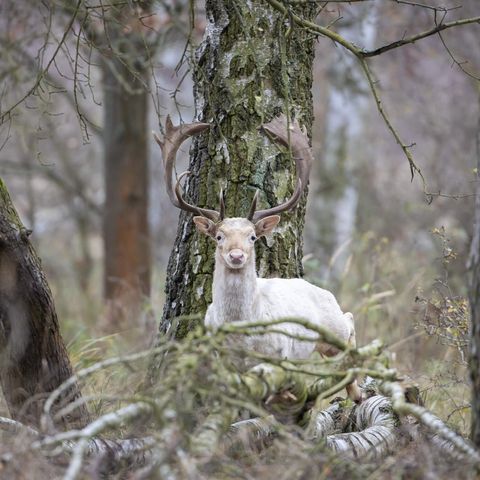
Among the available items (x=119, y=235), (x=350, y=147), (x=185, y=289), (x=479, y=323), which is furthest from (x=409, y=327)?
(x=350, y=147)

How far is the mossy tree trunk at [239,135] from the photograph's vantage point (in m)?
5.86

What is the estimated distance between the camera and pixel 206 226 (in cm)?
545

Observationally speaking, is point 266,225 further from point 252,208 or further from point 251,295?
point 251,295

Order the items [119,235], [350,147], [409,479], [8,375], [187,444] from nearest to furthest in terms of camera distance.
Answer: [187,444]
[409,479]
[8,375]
[119,235]
[350,147]

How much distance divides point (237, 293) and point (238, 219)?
0.44 metres

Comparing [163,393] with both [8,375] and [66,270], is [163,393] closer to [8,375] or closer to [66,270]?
[8,375]

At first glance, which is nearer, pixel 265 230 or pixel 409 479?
pixel 409 479

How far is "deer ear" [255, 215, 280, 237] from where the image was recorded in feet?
17.9

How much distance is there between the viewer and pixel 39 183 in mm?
25578

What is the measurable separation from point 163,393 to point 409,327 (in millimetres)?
4261

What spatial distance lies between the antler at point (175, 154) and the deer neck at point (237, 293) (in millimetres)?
342

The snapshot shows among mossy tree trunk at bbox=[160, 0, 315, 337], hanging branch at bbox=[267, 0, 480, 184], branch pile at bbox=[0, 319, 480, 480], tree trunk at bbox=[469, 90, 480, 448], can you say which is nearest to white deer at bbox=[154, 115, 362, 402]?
mossy tree trunk at bbox=[160, 0, 315, 337]

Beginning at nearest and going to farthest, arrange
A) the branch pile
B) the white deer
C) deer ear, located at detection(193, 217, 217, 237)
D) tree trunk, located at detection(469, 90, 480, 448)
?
the branch pile, tree trunk, located at detection(469, 90, 480, 448), the white deer, deer ear, located at detection(193, 217, 217, 237)

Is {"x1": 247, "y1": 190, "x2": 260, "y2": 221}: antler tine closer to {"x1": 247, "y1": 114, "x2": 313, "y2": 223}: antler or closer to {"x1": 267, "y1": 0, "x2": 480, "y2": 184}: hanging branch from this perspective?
{"x1": 247, "y1": 114, "x2": 313, "y2": 223}: antler
